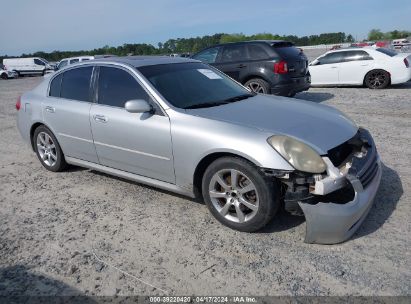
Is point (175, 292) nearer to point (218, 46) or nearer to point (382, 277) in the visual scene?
point (382, 277)

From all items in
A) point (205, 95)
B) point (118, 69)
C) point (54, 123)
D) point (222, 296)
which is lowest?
point (222, 296)

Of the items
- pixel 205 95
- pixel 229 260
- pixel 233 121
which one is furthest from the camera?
pixel 205 95

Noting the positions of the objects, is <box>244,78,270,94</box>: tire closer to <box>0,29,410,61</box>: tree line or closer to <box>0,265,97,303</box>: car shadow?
<box>0,265,97,303</box>: car shadow

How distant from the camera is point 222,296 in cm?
273

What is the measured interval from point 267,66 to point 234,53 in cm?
122

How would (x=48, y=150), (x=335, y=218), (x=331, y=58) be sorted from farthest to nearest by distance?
(x=331, y=58) → (x=48, y=150) → (x=335, y=218)

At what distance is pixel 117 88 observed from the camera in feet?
14.6

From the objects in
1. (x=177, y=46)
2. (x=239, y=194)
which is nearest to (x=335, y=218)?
(x=239, y=194)

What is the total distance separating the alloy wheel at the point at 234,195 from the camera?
3426mm

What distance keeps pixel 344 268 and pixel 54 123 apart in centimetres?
404

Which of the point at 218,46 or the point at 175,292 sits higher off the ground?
the point at 218,46

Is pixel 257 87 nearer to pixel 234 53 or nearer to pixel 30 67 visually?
pixel 234 53

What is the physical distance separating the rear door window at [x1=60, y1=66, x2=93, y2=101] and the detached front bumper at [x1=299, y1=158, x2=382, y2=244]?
3064mm

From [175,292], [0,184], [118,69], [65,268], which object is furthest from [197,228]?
[0,184]
